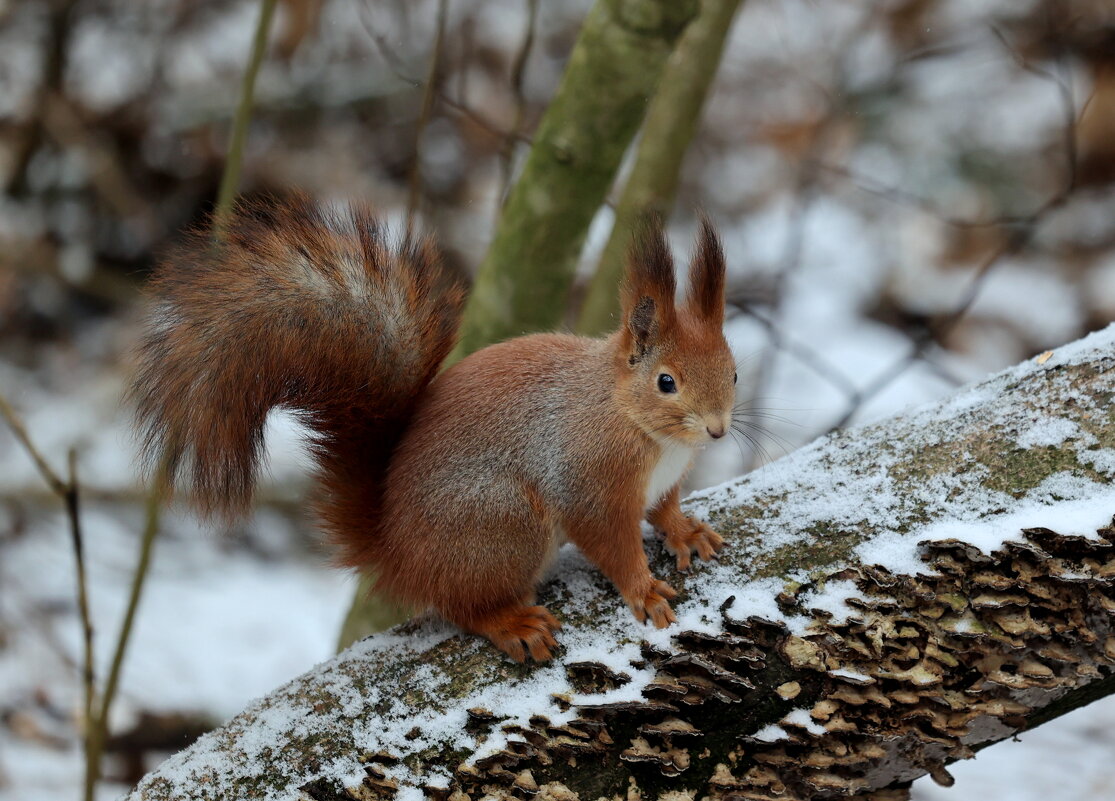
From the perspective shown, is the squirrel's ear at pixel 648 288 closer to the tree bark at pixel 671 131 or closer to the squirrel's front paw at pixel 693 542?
the squirrel's front paw at pixel 693 542

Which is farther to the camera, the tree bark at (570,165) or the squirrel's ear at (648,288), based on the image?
the tree bark at (570,165)

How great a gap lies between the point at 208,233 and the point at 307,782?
747mm

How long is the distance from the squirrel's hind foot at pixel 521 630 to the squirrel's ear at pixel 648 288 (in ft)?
1.34

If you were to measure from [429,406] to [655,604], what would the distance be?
44 centimetres

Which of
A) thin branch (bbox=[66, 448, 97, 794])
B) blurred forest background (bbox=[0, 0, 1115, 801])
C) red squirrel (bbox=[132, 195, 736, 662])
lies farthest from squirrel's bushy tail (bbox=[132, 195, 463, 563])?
blurred forest background (bbox=[0, 0, 1115, 801])

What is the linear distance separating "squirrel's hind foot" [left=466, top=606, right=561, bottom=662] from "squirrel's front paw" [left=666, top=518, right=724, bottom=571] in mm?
184

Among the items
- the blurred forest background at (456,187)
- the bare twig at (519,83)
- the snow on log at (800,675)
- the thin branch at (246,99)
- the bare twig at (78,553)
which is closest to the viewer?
the snow on log at (800,675)

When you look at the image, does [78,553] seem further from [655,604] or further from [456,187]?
[456,187]

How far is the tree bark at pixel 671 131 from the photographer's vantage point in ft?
6.95

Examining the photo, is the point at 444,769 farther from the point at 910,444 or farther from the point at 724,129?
the point at 724,129

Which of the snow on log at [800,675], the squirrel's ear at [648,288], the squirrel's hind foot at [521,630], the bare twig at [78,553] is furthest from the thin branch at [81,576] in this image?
the squirrel's ear at [648,288]

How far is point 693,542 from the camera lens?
1340 mm

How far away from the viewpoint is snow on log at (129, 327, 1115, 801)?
3.66 ft

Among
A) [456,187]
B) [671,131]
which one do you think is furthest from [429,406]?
[456,187]
